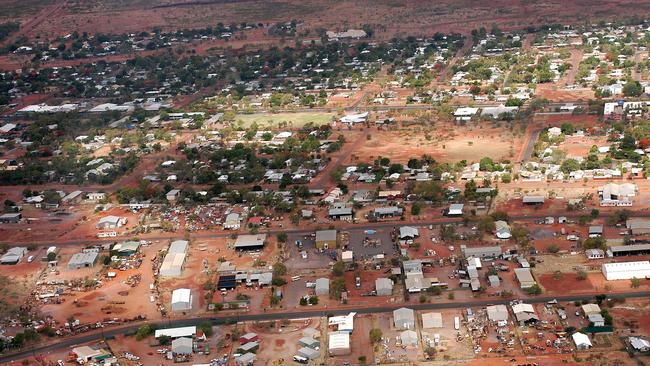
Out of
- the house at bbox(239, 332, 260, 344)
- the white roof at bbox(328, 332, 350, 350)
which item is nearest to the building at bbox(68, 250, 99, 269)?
the house at bbox(239, 332, 260, 344)

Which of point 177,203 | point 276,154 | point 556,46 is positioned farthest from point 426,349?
point 556,46

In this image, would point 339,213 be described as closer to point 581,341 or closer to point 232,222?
point 232,222

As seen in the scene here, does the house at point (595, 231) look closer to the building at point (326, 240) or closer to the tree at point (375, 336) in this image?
the building at point (326, 240)

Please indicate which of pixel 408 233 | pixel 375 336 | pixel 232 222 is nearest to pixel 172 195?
pixel 232 222

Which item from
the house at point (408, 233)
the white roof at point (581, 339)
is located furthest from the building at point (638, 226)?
Result: the white roof at point (581, 339)

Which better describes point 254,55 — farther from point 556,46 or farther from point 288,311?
point 288,311
